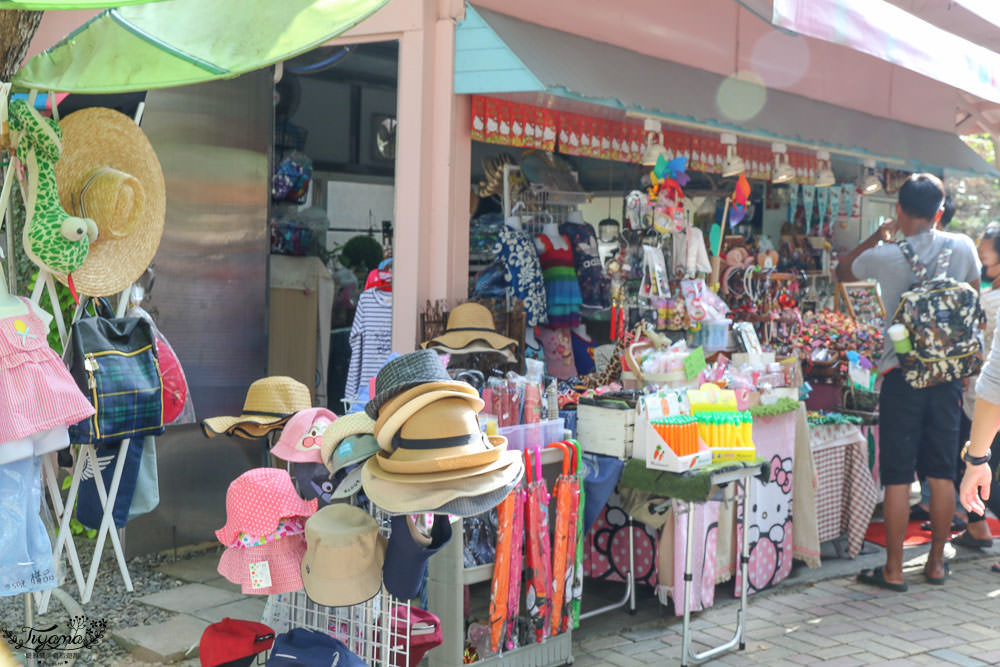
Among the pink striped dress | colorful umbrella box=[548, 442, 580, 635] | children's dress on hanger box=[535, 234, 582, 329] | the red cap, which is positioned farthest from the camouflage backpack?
the pink striped dress

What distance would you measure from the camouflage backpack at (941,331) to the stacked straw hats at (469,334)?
2359mm

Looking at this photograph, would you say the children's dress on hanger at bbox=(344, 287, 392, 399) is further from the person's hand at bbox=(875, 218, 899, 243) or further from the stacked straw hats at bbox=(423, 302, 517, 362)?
the person's hand at bbox=(875, 218, 899, 243)

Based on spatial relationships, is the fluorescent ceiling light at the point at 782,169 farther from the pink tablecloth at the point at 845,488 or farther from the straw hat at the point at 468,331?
the straw hat at the point at 468,331

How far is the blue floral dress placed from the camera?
20.5ft

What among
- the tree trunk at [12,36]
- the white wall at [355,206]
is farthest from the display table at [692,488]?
the white wall at [355,206]

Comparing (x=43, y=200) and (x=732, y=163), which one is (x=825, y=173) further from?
(x=43, y=200)

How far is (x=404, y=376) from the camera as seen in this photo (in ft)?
10.5

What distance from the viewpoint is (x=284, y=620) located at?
11.6 feet

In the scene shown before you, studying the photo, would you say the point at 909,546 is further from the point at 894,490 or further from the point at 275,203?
the point at 275,203

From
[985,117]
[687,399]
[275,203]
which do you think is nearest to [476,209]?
[275,203]

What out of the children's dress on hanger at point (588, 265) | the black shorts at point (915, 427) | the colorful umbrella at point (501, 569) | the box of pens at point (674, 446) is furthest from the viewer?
the children's dress on hanger at point (588, 265)

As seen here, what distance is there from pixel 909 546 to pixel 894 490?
1213 mm

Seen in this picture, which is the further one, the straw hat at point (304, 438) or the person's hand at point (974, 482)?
the straw hat at point (304, 438)

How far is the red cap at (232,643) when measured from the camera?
141 inches
